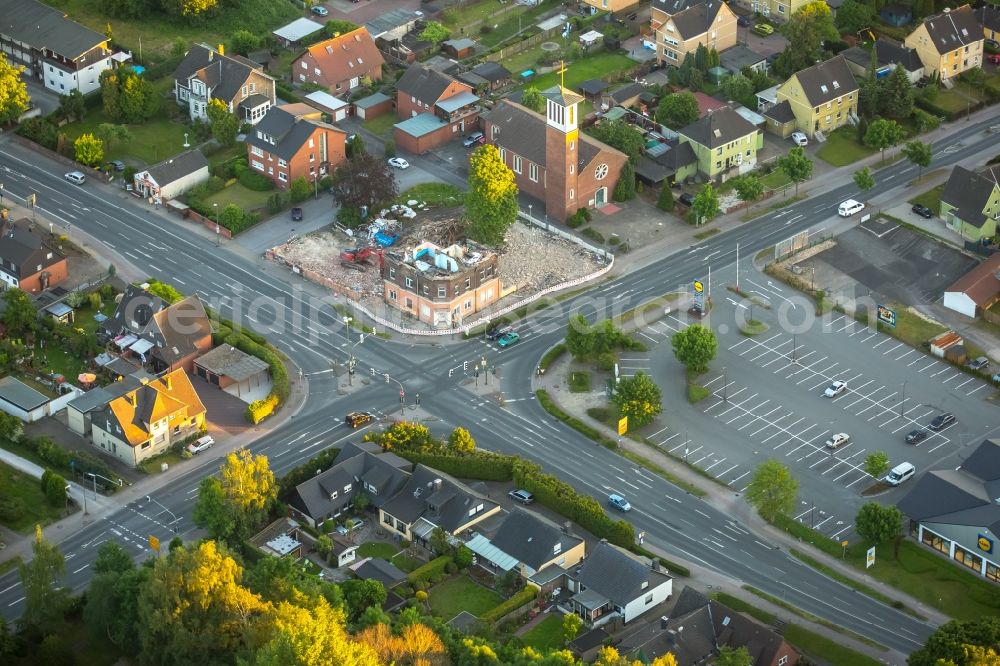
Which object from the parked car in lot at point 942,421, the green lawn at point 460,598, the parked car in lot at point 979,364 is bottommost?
the green lawn at point 460,598

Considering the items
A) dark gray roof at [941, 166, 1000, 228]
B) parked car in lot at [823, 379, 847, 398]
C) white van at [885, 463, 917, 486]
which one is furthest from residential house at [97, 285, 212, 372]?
dark gray roof at [941, 166, 1000, 228]

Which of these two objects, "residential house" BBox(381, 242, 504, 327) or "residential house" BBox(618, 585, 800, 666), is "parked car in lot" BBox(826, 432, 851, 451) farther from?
"residential house" BBox(381, 242, 504, 327)

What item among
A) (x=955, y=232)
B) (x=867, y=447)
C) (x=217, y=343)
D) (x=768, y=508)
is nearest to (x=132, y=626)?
(x=217, y=343)

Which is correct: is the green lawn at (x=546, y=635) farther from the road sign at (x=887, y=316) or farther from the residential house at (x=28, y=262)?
the residential house at (x=28, y=262)

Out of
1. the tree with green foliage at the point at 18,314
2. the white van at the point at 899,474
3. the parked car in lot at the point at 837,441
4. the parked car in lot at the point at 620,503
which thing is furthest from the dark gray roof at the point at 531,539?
the tree with green foliage at the point at 18,314

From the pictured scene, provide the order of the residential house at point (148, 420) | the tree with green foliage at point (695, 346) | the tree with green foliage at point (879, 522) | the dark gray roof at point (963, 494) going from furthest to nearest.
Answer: the tree with green foliage at point (695, 346)
the residential house at point (148, 420)
the dark gray roof at point (963, 494)
the tree with green foliage at point (879, 522)

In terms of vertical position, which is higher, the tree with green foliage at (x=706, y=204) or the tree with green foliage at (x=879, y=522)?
the tree with green foliage at (x=706, y=204)

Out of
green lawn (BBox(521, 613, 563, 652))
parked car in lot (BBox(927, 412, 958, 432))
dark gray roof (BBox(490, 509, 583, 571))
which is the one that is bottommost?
green lawn (BBox(521, 613, 563, 652))
